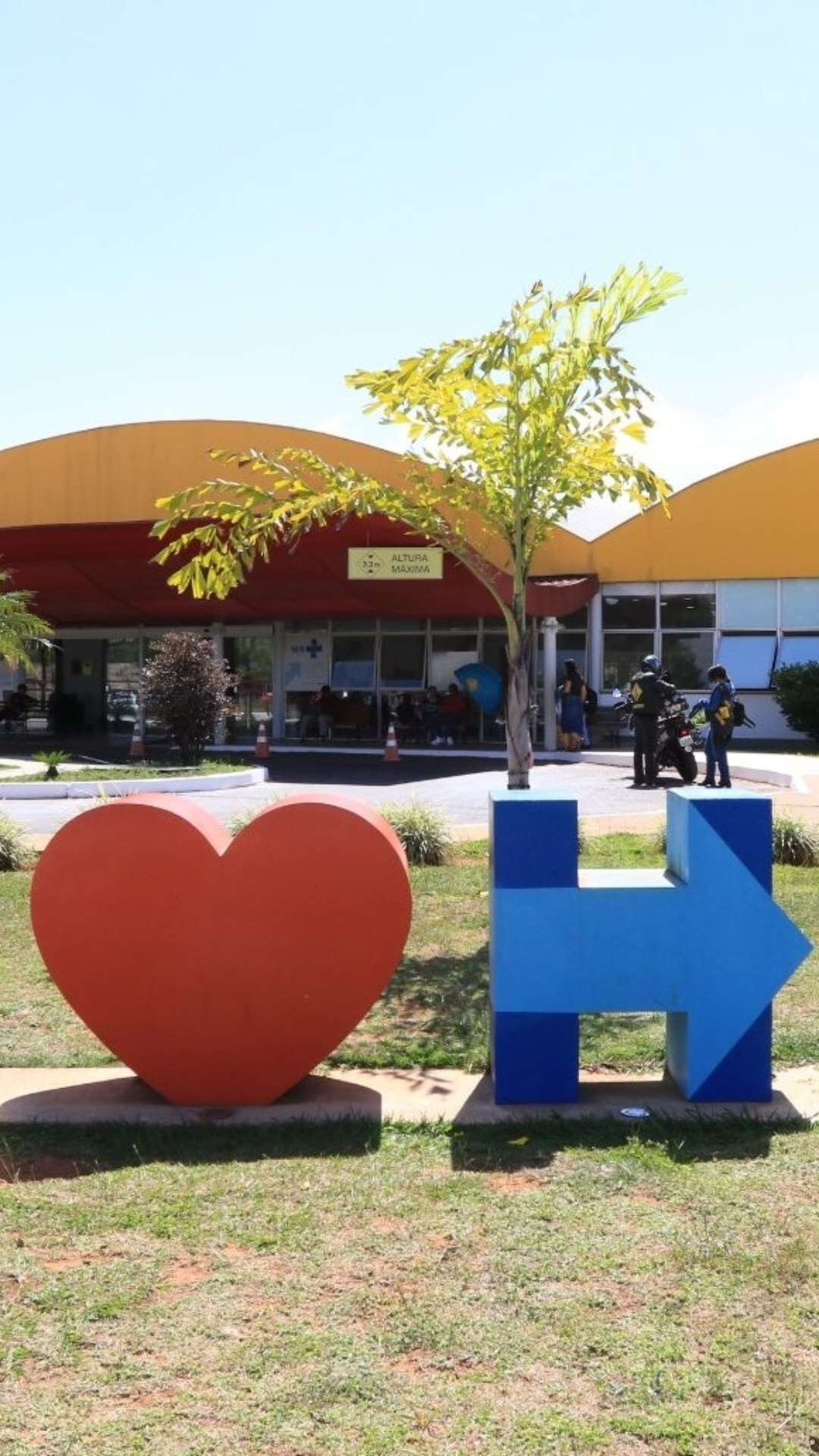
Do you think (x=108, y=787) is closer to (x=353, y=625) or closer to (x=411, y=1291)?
(x=353, y=625)

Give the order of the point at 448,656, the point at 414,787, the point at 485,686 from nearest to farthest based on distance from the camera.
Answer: the point at 414,787 < the point at 485,686 < the point at 448,656

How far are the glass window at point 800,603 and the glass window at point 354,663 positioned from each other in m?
9.10

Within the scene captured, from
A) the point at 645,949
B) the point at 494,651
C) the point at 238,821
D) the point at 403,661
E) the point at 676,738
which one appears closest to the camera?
the point at 645,949

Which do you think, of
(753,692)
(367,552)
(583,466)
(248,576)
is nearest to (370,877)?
(583,466)

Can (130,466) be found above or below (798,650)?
above

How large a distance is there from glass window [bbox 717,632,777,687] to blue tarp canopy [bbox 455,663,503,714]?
480cm

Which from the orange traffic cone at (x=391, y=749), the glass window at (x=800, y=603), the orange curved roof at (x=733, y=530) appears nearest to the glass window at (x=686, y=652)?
the orange curved roof at (x=733, y=530)

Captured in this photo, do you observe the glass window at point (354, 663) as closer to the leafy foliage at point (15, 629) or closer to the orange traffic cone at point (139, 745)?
the orange traffic cone at point (139, 745)

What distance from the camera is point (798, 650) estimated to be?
2691 centimetres

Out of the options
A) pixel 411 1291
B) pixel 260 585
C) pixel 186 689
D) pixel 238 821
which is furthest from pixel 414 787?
pixel 411 1291

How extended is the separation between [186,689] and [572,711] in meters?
7.47

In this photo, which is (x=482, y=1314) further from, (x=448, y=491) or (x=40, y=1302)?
(x=448, y=491)

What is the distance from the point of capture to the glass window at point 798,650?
87.8ft

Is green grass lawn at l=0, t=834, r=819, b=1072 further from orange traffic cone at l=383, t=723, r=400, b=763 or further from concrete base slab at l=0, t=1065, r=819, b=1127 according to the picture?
orange traffic cone at l=383, t=723, r=400, b=763
